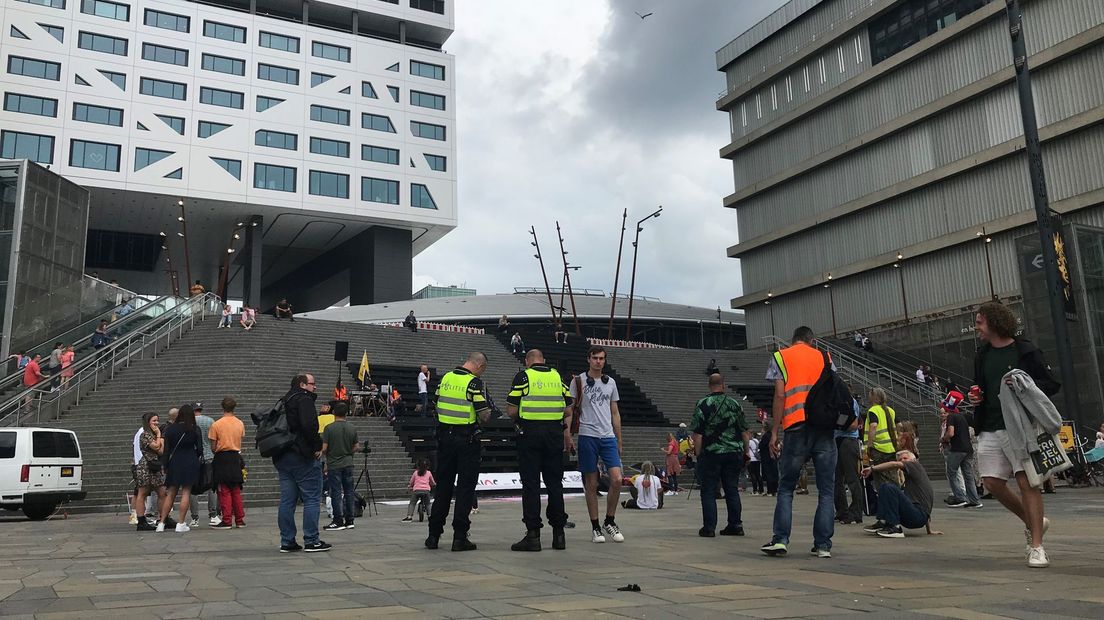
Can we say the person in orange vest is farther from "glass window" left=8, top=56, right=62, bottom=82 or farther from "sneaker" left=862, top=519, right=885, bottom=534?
"glass window" left=8, top=56, right=62, bottom=82

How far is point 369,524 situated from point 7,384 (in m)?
16.4

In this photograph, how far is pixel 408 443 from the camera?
2253 centimetres

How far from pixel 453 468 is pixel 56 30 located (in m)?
53.9

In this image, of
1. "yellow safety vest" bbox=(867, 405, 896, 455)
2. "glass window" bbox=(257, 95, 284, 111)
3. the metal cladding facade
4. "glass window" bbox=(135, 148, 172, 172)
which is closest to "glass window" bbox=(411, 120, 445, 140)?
"glass window" bbox=(257, 95, 284, 111)

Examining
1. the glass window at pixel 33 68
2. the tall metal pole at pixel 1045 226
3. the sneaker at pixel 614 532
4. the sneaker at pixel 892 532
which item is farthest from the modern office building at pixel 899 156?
the glass window at pixel 33 68

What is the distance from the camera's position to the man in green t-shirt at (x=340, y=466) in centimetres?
1130

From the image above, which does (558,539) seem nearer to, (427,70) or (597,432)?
(597,432)

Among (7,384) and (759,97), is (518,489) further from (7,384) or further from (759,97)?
(759,97)

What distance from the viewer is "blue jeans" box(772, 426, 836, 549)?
22.8 feet

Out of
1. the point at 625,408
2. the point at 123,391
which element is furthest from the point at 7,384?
the point at 625,408

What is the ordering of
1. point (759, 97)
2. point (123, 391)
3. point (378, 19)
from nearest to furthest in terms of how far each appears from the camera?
point (123, 391)
point (759, 97)
point (378, 19)

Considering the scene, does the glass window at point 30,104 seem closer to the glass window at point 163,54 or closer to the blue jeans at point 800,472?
the glass window at point 163,54

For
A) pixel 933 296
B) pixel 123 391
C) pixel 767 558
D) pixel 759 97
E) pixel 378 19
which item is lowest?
pixel 767 558

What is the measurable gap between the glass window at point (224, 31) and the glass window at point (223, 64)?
138 centimetres
